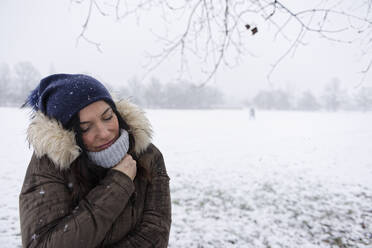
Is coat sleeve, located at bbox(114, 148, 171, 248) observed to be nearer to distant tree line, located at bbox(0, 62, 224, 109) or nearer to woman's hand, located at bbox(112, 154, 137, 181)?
woman's hand, located at bbox(112, 154, 137, 181)

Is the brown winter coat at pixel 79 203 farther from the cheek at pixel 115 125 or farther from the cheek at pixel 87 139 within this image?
the cheek at pixel 115 125

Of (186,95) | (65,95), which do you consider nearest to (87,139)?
(65,95)

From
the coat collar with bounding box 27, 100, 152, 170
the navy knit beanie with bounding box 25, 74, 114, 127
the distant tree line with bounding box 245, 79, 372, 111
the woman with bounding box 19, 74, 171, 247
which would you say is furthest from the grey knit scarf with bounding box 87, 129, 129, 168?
the distant tree line with bounding box 245, 79, 372, 111

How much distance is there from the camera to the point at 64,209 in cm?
123

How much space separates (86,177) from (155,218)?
23.4 inches

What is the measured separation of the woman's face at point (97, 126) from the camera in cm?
146

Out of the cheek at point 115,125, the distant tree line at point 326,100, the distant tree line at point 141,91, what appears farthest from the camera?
the distant tree line at point 326,100

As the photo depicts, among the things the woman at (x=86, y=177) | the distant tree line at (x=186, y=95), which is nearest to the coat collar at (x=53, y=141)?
the woman at (x=86, y=177)

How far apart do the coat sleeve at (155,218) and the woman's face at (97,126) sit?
46cm

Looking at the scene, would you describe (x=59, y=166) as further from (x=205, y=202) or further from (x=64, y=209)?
(x=205, y=202)

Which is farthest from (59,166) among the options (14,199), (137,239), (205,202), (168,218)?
(14,199)

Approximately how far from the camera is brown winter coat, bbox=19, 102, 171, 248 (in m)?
1.15

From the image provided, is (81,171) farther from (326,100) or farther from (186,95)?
(326,100)

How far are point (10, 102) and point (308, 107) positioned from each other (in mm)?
86463
